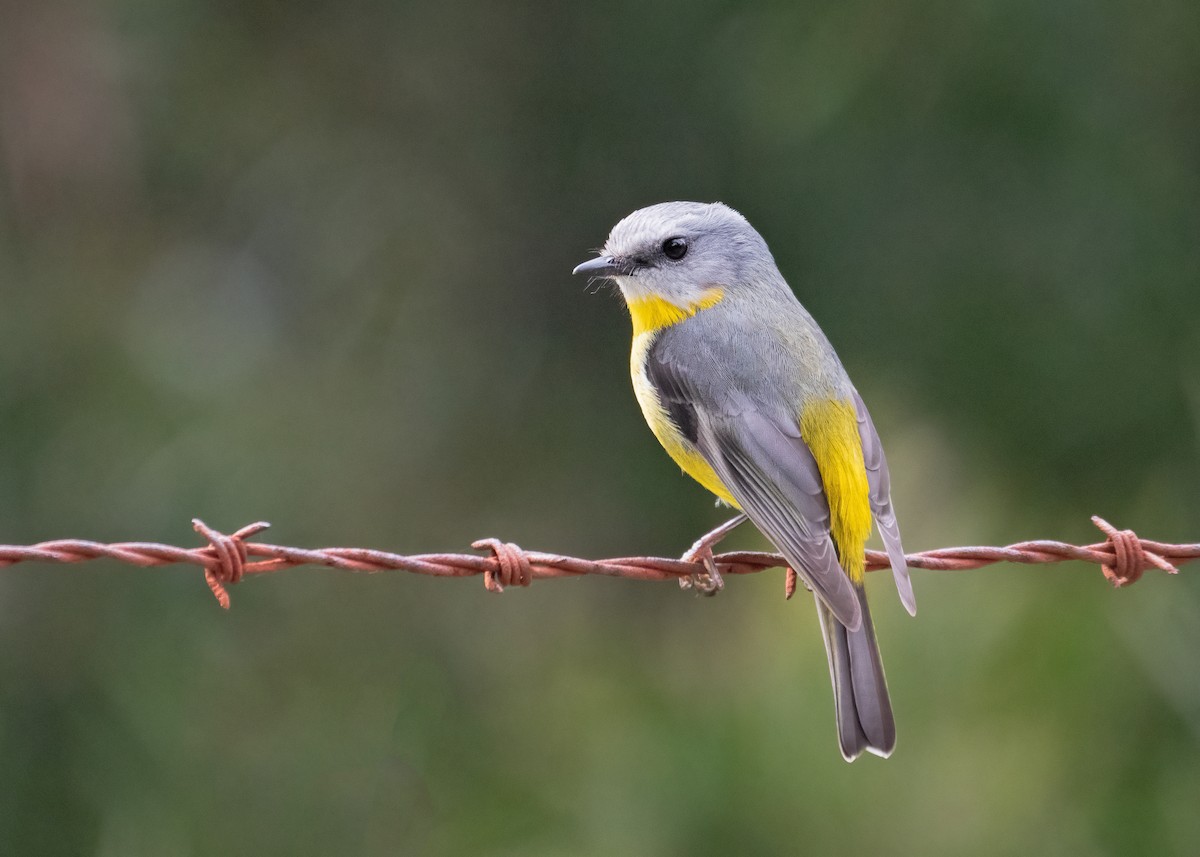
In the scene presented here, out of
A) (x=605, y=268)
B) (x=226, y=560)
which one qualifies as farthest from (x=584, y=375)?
(x=226, y=560)

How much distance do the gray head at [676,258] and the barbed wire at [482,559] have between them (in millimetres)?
1409

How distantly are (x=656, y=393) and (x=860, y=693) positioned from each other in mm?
1298

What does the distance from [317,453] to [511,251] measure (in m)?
1.98

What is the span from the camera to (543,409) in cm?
966

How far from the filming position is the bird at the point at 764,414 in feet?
14.2

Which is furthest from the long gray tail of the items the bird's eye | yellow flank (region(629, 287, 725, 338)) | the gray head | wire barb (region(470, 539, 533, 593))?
the bird's eye

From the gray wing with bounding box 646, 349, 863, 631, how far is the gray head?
0.42m

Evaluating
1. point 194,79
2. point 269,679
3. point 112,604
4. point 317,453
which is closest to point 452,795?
point 269,679

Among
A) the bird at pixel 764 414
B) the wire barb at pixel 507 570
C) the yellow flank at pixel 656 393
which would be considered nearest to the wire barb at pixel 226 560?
the wire barb at pixel 507 570

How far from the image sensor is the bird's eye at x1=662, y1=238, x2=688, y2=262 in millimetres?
5445

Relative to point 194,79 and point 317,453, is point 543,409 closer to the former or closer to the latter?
point 317,453

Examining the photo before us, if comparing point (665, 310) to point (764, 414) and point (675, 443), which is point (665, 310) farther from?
point (764, 414)

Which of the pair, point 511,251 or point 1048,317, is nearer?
point 1048,317

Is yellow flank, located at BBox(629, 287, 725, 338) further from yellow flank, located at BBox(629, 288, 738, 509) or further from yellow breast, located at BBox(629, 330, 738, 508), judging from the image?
yellow breast, located at BBox(629, 330, 738, 508)
